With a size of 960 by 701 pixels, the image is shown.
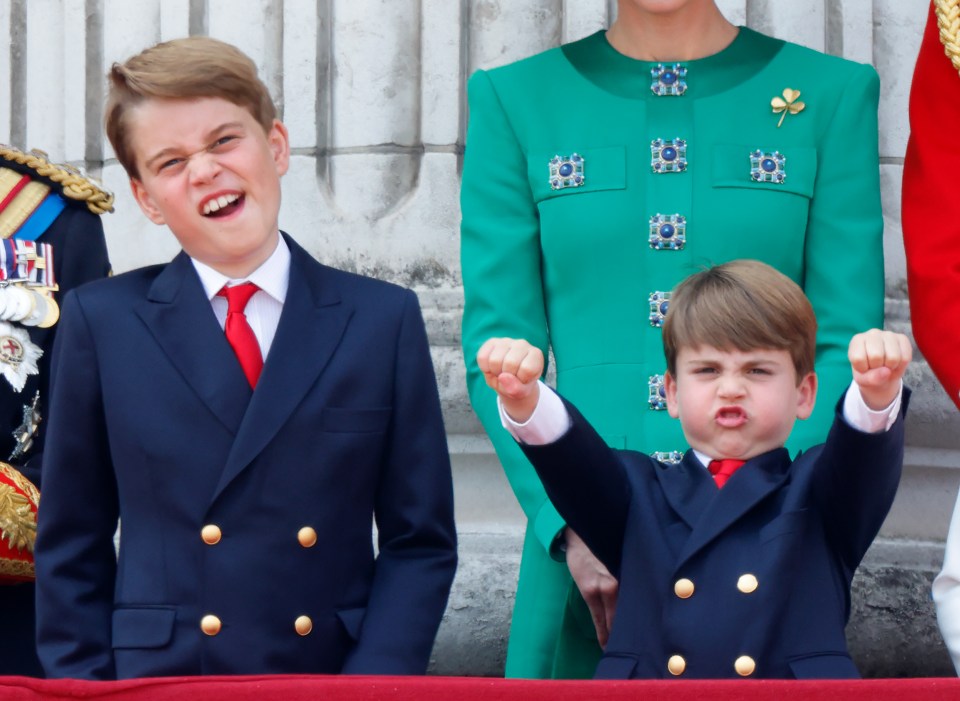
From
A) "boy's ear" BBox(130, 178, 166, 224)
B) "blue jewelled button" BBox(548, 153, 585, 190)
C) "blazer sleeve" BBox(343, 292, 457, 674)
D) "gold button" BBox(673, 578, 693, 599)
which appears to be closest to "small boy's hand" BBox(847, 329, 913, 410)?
"gold button" BBox(673, 578, 693, 599)

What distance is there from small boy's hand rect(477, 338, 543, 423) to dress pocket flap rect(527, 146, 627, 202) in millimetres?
565

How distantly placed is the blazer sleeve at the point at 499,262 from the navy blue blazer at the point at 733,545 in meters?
0.22

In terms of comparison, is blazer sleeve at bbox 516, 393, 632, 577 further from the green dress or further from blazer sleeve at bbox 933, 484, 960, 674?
blazer sleeve at bbox 933, 484, 960, 674

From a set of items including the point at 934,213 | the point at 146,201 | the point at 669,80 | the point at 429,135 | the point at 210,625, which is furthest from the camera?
the point at 429,135

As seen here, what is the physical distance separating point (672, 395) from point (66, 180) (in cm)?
107

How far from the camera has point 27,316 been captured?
2.86 meters

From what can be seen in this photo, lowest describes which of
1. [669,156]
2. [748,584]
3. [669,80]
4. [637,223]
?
[748,584]

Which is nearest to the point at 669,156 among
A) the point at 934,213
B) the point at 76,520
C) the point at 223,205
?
the point at 934,213

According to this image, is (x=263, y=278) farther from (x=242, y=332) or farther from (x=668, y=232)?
(x=668, y=232)

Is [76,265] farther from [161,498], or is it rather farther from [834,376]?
[834,376]

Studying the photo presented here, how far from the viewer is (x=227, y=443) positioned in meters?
2.42

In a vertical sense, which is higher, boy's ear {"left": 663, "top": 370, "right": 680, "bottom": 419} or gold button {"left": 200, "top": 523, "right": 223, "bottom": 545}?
boy's ear {"left": 663, "top": 370, "right": 680, "bottom": 419}

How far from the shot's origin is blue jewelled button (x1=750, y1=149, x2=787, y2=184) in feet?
9.25

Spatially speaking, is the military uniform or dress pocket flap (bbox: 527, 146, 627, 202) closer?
the military uniform
